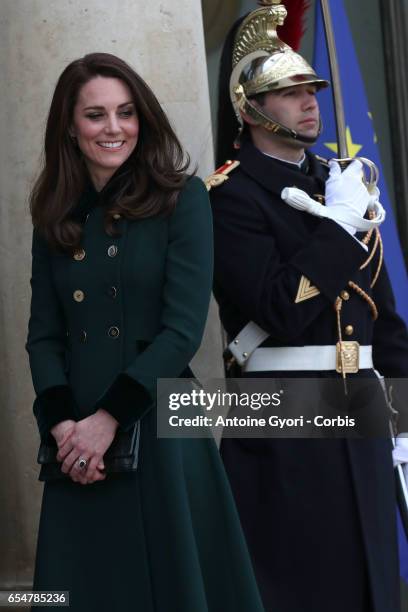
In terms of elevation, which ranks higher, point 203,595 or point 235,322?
point 235,322

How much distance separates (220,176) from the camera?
3.82 m

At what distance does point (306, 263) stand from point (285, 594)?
3.23 feet

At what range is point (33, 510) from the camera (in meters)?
4.12

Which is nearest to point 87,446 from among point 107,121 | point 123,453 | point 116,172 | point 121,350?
point 123,453

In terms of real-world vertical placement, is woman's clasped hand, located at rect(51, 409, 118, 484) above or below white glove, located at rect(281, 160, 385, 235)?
below

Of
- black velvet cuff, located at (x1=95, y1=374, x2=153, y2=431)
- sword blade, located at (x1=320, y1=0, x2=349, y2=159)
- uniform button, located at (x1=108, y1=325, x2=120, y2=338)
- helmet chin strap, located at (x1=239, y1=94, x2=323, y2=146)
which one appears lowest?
black velvet cuff, located at (x1=95, y1=374, x2=153, y2=431)

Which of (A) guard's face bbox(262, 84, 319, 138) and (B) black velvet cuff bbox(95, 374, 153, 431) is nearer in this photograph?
(B) black velvet cuff bbox(95, 374, 153, 431)

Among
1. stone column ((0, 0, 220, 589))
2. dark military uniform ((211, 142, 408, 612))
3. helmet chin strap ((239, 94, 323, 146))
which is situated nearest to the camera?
dark military uniform ((211, 142, 408, 612))

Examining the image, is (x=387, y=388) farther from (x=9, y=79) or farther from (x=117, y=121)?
(x=9, y=79)

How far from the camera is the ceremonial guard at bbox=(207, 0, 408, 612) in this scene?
3586mm

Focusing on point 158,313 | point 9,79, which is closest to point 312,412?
point 158,313

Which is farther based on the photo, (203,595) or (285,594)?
(285,594)

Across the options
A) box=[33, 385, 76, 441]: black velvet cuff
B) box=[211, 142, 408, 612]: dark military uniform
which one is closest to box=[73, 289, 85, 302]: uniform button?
box=[33, 385, 76, 441]: black velvet cuff

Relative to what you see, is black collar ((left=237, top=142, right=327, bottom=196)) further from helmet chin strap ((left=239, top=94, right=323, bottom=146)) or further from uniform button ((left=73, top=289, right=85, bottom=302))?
uniform button ((left=73, top=289, right=85, bottom=302))
